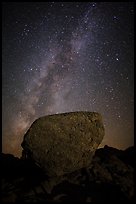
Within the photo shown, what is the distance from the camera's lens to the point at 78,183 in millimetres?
9398

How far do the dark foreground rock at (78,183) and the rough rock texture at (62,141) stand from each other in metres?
0.45

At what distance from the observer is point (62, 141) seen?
956cm

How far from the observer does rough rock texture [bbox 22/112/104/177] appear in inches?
372

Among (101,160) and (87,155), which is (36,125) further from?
(101,160)

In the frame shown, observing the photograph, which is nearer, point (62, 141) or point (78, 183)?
point (78, 183)

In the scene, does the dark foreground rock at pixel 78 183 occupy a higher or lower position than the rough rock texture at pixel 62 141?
lower

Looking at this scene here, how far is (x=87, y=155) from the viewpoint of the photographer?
32.8 ft

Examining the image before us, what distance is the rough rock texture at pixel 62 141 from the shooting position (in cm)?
946

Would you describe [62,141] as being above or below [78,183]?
above

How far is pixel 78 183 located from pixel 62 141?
1628mm

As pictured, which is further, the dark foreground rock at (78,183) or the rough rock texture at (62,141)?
the rough rock texture at (62,141)

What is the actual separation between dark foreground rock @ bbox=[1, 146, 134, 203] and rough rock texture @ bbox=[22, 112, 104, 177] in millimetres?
451

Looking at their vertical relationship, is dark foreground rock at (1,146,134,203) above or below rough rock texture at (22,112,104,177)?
below

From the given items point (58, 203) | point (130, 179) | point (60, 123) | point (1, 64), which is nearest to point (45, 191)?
point (58, 203)
